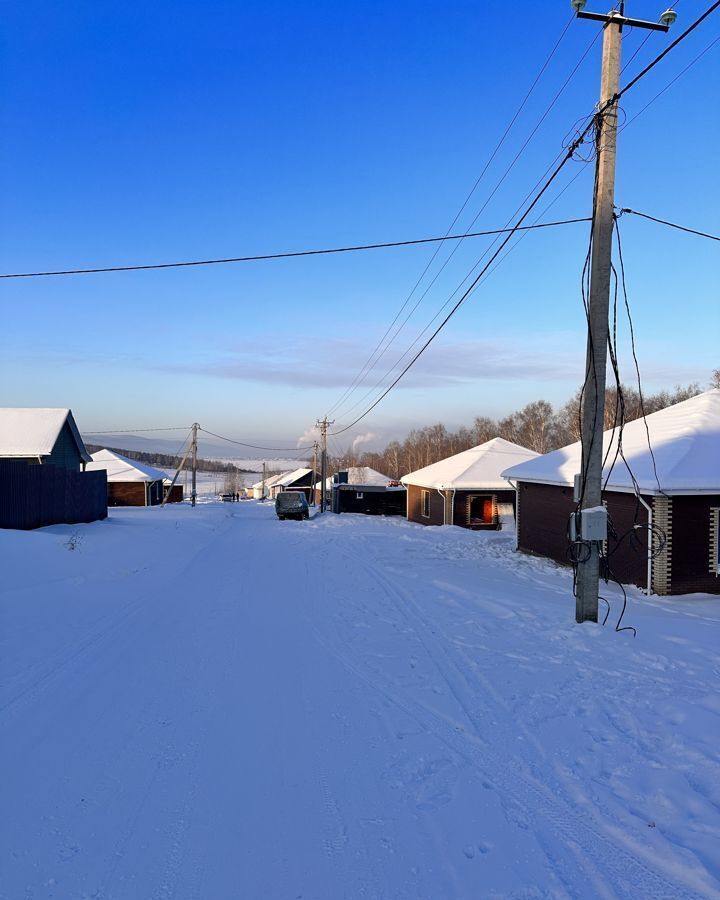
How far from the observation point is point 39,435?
92.1 ft

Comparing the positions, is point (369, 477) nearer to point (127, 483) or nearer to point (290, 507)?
point (127, 483)

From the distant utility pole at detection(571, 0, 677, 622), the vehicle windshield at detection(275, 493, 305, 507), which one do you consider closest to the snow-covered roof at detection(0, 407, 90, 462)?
the vehicle windshield at detection(275, 493, 305, 507)

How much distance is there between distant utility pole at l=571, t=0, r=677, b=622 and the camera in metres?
8.09

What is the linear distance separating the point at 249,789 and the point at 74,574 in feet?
27.2

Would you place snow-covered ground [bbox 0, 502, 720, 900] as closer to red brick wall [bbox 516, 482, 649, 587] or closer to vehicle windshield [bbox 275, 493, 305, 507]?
red brick wall [bbox 516, 482, 649, 587]

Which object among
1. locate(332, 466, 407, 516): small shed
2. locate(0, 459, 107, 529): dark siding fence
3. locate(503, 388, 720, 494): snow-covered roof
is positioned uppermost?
locate(503, 388, 720, 494): snow-covered roof

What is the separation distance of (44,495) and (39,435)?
1262 cm

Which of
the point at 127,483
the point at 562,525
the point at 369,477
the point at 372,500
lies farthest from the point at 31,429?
the point at 369,477

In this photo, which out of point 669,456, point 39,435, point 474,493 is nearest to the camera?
point 669,456

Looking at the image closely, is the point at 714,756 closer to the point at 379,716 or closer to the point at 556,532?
the point at 379,716

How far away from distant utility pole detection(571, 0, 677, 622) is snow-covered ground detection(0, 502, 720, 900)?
82 cm

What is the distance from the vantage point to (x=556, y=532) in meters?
17.3

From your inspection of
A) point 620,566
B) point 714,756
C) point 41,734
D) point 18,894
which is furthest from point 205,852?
point 620,566

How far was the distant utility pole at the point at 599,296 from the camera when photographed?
26.5 ft
